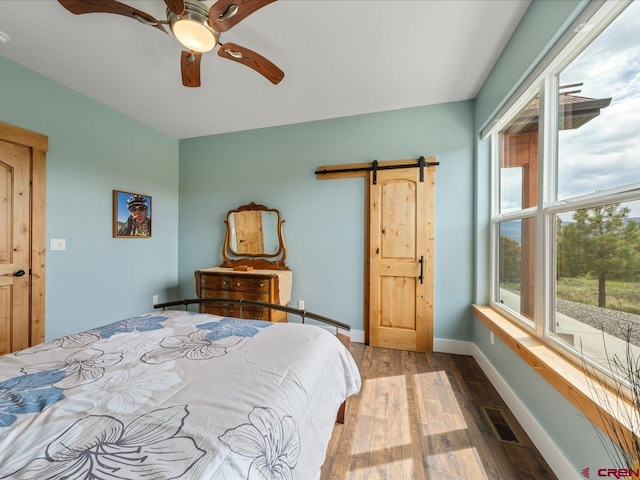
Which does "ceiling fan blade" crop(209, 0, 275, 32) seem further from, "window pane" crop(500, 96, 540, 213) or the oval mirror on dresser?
the oval mirror on dresser

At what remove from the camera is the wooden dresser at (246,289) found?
2.90 m

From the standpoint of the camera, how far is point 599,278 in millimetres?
1215

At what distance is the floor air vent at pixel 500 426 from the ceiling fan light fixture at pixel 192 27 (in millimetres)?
3033

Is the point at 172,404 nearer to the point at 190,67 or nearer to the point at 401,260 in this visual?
the point at 190,67

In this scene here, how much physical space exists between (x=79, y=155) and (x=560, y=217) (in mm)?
4124

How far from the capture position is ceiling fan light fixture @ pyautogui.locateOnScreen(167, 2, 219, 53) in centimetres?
144

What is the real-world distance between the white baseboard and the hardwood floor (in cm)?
4

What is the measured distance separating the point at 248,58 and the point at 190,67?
475mm

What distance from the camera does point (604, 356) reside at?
3.87 ft

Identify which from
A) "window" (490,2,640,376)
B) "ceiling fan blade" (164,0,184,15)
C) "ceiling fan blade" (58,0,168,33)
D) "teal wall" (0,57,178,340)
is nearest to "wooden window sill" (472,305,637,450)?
"window" (490,2,640,376)

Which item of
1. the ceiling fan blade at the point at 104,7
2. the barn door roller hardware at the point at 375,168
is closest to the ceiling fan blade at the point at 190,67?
the ceiling fan blade at the point at 104,7

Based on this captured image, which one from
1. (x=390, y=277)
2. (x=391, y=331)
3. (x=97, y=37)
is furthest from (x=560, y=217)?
(x=97, y=37)

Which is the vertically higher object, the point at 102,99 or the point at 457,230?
the point at 102,99

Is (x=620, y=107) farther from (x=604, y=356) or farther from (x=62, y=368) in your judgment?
(x=62, y=368)
